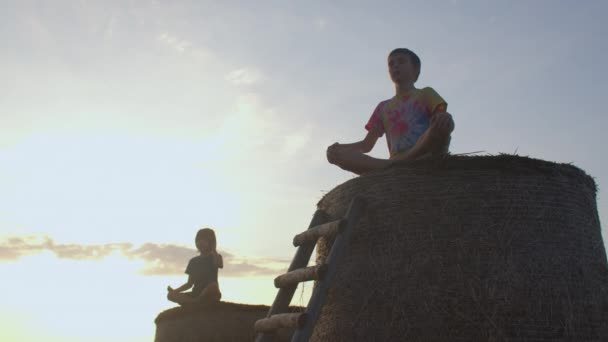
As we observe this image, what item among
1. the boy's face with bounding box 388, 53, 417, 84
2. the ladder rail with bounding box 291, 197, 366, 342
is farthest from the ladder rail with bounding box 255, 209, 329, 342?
the boy's face with bounding box 388, 53, 417, 84

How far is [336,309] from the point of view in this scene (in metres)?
4.51

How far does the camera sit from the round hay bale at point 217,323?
6.37 meters

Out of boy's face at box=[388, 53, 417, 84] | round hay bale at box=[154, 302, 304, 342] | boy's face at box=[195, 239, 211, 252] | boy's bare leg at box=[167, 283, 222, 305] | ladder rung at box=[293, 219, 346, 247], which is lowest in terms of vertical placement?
round hay bale at box=[154, 302, 304, 342]

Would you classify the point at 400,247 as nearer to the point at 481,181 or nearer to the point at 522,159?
the point at 481,181

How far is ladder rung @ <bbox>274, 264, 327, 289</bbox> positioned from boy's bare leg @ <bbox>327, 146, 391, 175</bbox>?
3.09 feet

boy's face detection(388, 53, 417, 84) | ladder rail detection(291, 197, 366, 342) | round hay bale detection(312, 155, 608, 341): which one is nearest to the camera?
round hay bale detection(312, 155, 608, 341)

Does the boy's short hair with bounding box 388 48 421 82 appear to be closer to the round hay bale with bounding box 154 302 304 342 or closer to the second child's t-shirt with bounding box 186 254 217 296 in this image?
the round hay bale with bounding box 154 302 304 342

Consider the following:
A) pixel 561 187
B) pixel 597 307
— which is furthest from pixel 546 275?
pixel 561 187

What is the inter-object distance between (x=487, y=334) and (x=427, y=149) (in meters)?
1.43

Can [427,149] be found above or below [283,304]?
above

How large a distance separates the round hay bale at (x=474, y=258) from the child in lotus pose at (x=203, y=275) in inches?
97.0

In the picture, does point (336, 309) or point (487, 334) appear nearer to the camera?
point (487, 334)

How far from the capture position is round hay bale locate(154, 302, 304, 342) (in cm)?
637

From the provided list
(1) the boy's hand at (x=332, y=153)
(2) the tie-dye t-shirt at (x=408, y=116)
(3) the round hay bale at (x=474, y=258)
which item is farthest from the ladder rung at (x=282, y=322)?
(2) the tie-dye t-shirt at (x=408, y=116)
